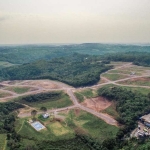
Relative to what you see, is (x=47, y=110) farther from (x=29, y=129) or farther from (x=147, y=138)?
(x=147, y=138)

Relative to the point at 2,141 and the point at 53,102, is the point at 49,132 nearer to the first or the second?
the point at 2,141

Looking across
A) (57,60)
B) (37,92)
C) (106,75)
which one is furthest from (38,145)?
(57,60)

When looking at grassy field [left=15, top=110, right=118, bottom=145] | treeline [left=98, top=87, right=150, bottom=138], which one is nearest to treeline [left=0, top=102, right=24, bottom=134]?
grassy field [left=15, top=110, right=118, bottom=145]

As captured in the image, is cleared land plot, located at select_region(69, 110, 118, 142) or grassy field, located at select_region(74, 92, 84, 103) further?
grassy field, located at select_region(74, 92, 84, 103)

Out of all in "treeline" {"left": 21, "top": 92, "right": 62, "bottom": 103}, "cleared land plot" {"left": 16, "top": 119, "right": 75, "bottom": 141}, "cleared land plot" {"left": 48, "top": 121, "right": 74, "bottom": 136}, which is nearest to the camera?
"cleared land plot" {"left": 16, "top": 119, "right": 75, "bottom": 141}

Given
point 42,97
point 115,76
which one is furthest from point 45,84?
point 115,76

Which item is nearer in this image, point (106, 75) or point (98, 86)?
point (98, 86)

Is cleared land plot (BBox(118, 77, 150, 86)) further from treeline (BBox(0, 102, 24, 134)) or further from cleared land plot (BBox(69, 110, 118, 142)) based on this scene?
treeline (BBox(0, 102, 24, 134))
